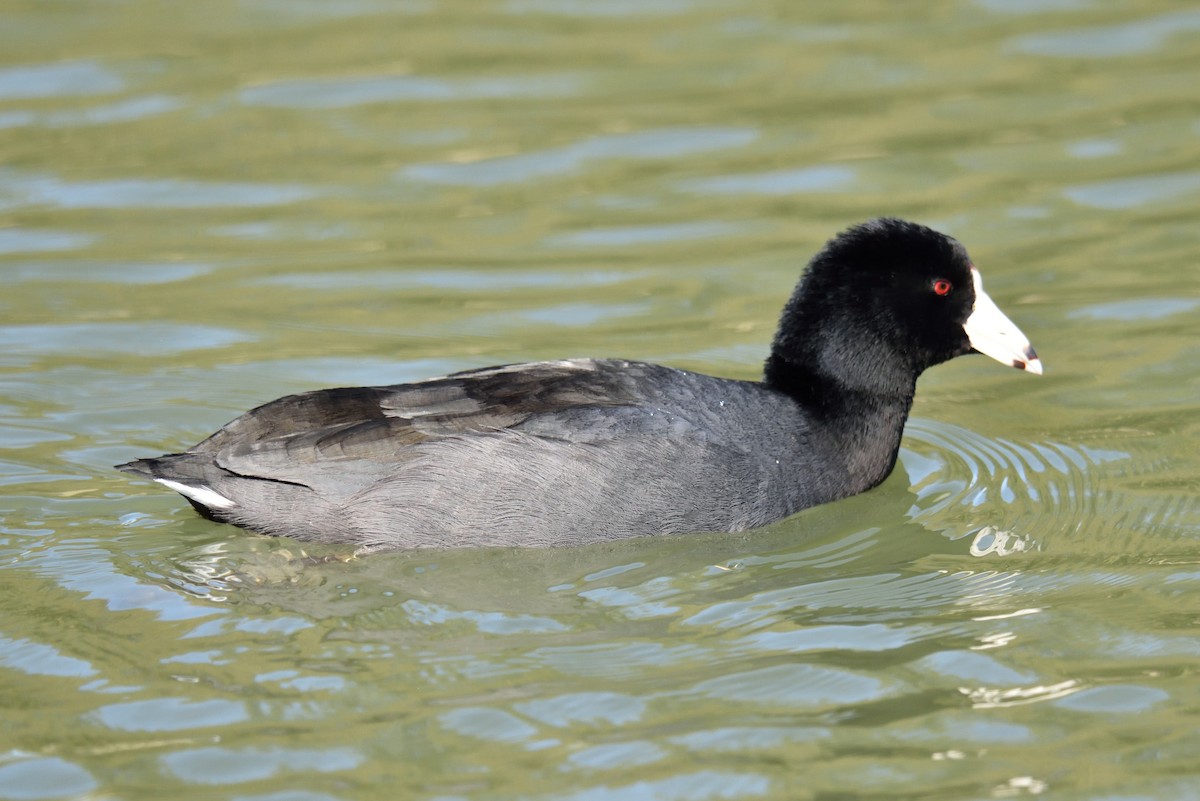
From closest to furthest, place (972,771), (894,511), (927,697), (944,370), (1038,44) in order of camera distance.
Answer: (972,771) → (927,697) → (894,511) → (944,370) → (1038,44)

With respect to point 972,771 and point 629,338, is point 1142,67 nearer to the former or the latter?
point 629,338

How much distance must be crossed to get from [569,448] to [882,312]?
1377 mm

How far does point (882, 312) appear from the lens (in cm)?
621

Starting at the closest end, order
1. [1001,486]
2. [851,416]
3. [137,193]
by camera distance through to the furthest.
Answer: [851,416] → [1001,486] → [137,193]

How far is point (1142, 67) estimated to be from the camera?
10.3 m

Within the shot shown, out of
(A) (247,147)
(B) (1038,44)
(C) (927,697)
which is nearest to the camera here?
(C) (927,697)

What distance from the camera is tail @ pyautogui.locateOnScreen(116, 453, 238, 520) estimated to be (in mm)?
5543

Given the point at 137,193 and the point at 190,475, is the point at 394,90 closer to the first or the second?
the point at 137,193

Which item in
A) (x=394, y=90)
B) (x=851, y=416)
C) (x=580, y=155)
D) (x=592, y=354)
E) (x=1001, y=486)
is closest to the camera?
(x=851, y=416)

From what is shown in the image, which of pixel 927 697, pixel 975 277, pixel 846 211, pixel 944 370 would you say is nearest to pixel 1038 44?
pixel 846 211

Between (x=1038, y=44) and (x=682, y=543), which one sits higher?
(x=1038, y=44)

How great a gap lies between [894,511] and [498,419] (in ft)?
5.08

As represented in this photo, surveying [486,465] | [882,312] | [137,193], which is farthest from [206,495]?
[137,193]

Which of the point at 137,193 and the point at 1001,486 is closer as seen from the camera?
the point at 1001,486
